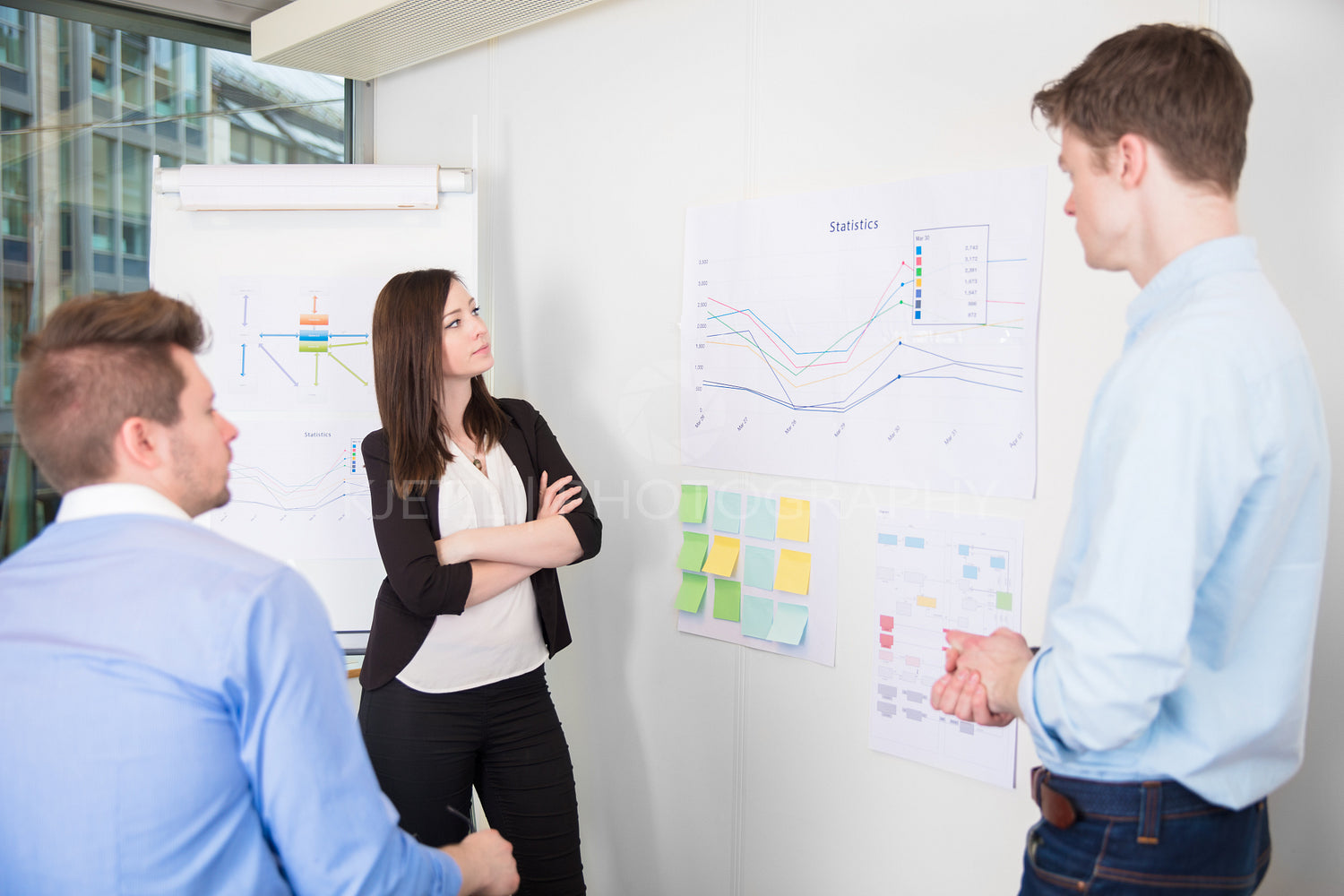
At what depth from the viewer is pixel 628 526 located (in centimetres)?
251

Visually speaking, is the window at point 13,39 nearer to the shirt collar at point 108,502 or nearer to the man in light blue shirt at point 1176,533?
the shirt collar at point 108,502

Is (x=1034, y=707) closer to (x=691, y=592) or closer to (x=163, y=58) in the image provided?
(x=691, y=592)

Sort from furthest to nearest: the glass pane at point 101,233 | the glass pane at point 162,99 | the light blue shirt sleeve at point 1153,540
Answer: the glass pane at point 162,99, the glass pane at point 101,233, the light blue shirt sleeve at point 1153,540

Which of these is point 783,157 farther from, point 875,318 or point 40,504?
point 40,504

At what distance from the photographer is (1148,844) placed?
100 centimetres

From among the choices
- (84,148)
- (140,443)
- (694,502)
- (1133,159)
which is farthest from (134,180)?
(1133,159)

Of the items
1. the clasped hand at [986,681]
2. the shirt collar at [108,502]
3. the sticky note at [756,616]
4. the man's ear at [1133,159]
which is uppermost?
the man's ear at [1133,159]

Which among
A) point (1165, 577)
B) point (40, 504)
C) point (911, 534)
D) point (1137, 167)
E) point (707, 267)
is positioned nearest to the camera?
point (1165, 577)

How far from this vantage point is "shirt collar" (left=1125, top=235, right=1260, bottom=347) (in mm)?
1014

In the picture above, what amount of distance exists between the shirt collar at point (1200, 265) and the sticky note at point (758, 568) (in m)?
1.26

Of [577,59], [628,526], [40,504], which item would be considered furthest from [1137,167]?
[40,504]

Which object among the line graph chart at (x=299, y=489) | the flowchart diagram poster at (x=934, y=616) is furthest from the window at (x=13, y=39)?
the flowchart diagram poster at (x=934, y=616)

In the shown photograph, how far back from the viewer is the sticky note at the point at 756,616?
2.20 meters

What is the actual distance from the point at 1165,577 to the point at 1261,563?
0.15 meters
